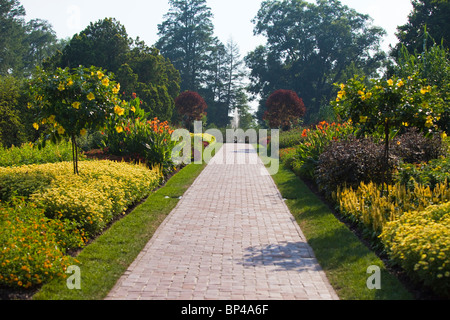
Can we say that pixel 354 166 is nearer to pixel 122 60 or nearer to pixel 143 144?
pixel 143 144

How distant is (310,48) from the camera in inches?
1821

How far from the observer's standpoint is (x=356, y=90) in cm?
754

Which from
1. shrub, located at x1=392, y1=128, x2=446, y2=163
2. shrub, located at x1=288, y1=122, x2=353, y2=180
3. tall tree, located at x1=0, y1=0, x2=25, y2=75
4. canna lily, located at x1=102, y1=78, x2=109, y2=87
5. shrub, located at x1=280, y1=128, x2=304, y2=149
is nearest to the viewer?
canna lily, located at x1=102, y1=78, x2=109, y2=87

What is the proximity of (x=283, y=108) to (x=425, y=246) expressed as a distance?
79.8 ft

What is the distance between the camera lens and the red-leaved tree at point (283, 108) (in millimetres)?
28141

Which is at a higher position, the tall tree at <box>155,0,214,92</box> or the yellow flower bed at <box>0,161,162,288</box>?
the tall tree at <box>155,0,214,92</box>

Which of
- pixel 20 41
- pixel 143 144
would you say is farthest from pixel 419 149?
pixel 20 41

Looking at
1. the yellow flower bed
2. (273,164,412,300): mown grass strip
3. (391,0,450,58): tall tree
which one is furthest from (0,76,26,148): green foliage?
(391,0,450,58): tall tree

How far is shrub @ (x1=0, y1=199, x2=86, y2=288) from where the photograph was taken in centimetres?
460

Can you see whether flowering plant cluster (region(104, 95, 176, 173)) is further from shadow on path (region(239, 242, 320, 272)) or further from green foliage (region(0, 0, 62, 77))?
green foliage (region(0, 0, 62, 77))

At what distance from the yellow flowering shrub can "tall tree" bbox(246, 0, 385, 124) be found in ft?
134

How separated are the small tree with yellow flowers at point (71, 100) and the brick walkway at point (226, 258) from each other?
257 centimetres

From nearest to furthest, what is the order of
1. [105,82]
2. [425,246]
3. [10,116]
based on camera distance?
[425,246] → [105,82] → [10,116]
